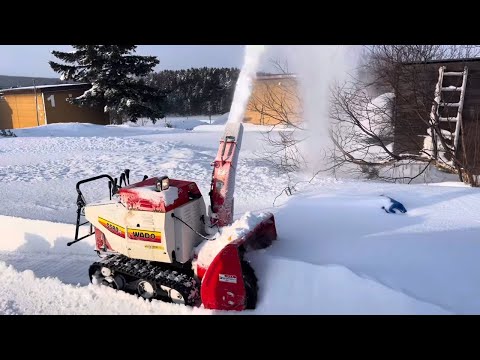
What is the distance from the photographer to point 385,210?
17.6ft

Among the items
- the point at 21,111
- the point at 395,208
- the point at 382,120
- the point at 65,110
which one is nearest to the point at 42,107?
the point at 65,110

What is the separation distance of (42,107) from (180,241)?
84.5ft

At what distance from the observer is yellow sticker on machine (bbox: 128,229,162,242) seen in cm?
397

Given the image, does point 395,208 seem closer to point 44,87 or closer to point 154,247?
point 154,247

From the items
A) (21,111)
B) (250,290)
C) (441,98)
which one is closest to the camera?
(250,290)

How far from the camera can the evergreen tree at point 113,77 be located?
26406 mm

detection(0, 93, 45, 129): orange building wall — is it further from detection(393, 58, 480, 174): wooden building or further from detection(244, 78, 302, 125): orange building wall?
detection(393, 58, 480, 174): wooden building

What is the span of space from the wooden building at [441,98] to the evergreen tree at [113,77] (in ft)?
67.3

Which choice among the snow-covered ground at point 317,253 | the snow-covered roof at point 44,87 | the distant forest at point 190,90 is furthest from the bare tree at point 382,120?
the distant forest at point 190,90

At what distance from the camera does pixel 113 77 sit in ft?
87.8

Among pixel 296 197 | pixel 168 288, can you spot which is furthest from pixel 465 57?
pixel 168 288

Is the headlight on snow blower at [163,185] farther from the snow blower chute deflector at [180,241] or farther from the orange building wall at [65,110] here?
the orange building wall at [65,110]

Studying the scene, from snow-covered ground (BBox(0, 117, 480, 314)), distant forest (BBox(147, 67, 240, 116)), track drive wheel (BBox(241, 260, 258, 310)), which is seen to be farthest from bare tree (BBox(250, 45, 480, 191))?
distant forest (BBox(147, 67, 240, 116))

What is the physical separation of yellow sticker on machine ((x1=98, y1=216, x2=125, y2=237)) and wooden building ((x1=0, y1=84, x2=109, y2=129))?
2476 centimetres
